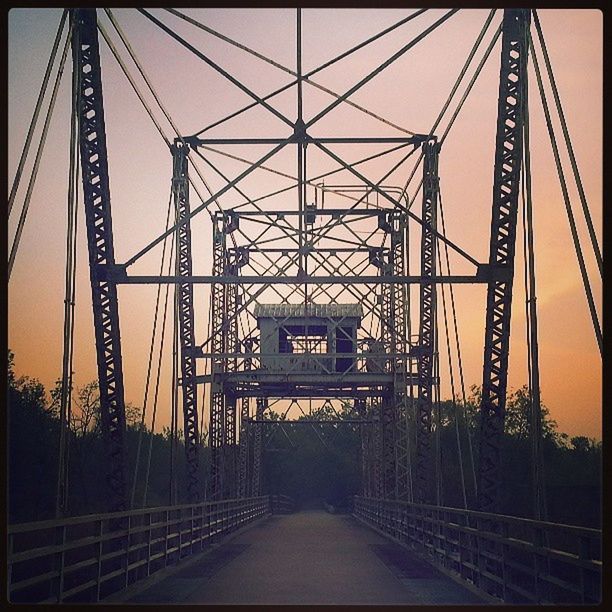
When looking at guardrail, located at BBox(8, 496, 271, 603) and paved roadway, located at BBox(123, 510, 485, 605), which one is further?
paved roadway, located at BBox(123, 510, 485, 605)

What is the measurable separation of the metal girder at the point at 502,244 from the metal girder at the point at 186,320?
11585 mm

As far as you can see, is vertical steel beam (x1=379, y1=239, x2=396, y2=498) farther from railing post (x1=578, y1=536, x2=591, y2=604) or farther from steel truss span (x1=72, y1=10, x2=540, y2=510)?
railing post (x1=578, y1=536, x2=591, y2=604)

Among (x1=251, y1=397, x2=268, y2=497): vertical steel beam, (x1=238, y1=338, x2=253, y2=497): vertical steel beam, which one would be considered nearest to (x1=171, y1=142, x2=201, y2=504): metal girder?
(x1=238, y1=338, x2=253, y2=497): vertical steel beam

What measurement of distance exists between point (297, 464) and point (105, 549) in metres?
112

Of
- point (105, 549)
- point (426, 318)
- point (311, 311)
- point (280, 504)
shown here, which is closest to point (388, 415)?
point (311, 311)

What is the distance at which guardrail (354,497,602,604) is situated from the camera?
10.4 meters

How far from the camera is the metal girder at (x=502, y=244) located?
1925 centimetres

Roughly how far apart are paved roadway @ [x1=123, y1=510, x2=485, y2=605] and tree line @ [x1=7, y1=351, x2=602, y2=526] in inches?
99.1

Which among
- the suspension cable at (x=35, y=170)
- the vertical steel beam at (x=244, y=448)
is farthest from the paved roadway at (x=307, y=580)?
the vertical steel beam at (x=244, y=448)

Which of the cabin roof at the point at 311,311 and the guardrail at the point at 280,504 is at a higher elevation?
the cabin roof at the point at 311,311

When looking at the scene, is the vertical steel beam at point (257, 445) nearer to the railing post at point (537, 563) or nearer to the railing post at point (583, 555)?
the railing post at point (537, 563)

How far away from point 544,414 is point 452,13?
106352 millimetres

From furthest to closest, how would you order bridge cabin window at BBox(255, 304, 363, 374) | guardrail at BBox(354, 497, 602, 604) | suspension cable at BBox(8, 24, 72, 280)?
bridge cabin window at BBox(255, 304, 363, 374) → suspension cable at BBox(8, 24, 72, 280) → guardrail at BBox(354, 497, 602, 604)

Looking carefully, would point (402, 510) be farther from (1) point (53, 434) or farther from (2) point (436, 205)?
(1) point (53, 434)
